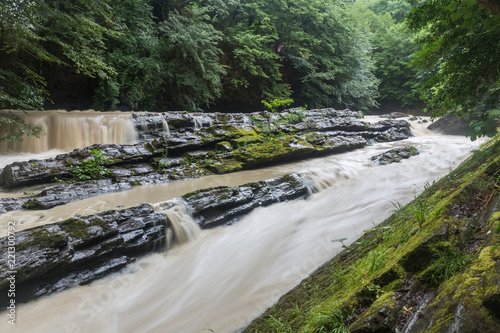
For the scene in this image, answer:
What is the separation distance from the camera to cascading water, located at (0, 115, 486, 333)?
2.78m

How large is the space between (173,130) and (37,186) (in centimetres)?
424

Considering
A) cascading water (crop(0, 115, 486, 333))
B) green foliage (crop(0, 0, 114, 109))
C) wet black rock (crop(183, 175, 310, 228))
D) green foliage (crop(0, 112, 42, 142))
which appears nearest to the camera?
cascading water (crop(0, 115, 486, 333))

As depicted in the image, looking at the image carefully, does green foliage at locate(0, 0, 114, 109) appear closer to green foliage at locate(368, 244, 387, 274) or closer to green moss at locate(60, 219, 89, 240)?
green moss at locate(60, 219, 89, 240)

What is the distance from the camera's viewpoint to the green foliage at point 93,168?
5801 millimetres

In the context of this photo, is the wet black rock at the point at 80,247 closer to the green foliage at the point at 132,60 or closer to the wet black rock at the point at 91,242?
the wet black rock at the point at 91,242

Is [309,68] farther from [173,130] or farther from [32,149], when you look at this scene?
[32,149]

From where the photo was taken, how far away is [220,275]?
354cm

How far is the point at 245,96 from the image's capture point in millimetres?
15523

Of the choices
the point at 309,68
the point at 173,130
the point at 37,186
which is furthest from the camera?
the point at 309,68

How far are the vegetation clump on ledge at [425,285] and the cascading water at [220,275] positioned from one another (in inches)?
29.7

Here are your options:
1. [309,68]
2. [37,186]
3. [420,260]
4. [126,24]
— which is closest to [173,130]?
[37,186]

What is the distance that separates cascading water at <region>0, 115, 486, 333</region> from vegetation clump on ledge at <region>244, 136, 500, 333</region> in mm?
756

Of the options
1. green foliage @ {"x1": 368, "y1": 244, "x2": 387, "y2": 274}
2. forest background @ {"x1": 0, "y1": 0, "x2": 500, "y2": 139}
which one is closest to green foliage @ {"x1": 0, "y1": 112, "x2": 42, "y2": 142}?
forest background @ {"x1": 0, "y1": 0, "x2": 500, "y2": 139}

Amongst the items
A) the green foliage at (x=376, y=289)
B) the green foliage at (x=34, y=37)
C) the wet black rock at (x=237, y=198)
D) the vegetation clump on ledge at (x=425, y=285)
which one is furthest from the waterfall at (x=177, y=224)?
the green foliage at (x=34, y=37)
